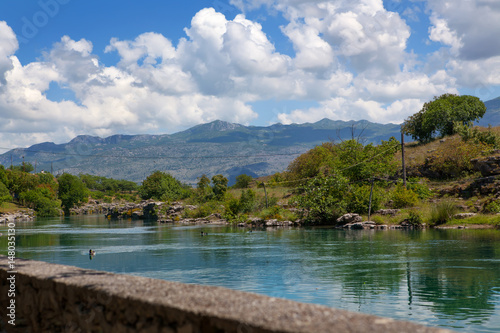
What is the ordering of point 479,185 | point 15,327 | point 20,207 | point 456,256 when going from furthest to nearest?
point 20,207 < point 479,185 < point 456,256 < point 15,327

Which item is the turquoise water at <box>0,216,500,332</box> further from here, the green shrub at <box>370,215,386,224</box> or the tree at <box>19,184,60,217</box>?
the tree at <box>19,184,60,217</box>

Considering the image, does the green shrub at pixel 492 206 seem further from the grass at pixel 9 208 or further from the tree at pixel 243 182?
the grass at pixel 9 208

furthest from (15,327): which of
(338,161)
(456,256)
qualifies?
(338,161)

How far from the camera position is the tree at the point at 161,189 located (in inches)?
3895

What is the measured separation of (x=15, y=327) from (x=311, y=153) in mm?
76465

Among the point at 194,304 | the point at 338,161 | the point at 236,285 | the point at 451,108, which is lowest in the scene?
the point at 236,285

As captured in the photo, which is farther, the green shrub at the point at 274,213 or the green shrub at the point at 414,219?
the green shrub at the point at 274,213

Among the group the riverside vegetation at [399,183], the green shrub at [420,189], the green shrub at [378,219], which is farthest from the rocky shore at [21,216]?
the green shrub at [420,189]

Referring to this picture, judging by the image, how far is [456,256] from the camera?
75.5 feet

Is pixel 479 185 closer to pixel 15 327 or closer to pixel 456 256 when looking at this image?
pixel 456 256

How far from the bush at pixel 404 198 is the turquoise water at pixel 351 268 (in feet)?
36.3

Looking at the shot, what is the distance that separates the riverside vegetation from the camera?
4406 cm

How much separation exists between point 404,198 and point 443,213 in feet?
19.2

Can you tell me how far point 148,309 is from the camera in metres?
3.69
